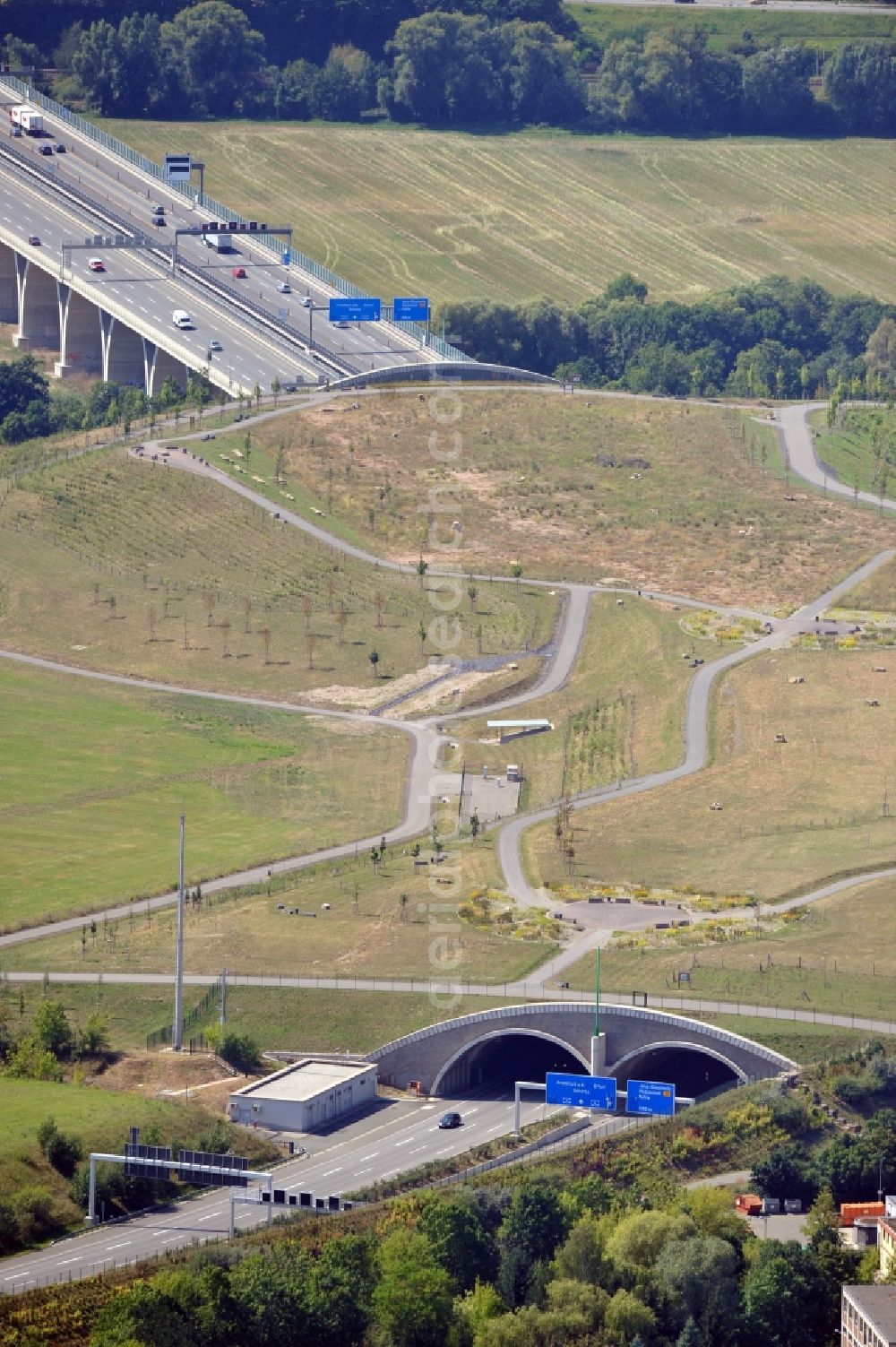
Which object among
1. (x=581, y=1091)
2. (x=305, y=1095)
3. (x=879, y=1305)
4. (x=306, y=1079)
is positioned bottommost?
(x=306, y=1079)

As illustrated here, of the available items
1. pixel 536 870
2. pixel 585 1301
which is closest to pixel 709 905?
pixel 536 870

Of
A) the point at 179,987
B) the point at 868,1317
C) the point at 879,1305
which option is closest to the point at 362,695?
the point at 179,987

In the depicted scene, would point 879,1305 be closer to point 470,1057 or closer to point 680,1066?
point 680,1066

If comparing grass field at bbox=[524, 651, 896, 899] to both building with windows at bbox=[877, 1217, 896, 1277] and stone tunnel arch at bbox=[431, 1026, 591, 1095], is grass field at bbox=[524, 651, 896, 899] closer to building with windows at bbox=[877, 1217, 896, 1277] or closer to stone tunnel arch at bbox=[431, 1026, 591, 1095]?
stone tunnel arch at bbox=[431, 1026, 591, 1095]

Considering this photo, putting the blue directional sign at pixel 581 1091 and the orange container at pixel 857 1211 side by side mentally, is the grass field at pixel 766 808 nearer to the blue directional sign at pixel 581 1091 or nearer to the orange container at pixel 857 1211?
the blue directional sign at pixel 581 1091

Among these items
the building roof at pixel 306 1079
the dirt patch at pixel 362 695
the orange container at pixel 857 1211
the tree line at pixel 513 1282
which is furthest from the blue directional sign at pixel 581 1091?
the dirt patch at pixel 362 695
